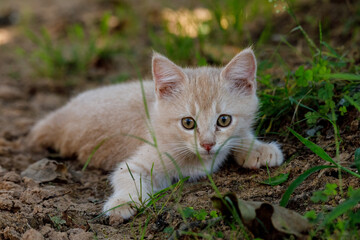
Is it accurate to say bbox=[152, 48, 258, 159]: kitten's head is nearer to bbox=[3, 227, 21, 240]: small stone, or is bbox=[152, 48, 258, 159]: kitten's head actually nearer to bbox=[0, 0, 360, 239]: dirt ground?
bbox=[0, 0, 360, 239]: dirt ground

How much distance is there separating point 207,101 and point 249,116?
0.40 meters

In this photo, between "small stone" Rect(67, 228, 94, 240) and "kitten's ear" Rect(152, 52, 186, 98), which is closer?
"small stone" Rect(67, 228, 94, 240)

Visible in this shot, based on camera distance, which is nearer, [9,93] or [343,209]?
[343,209]

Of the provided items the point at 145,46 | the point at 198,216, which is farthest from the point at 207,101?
the point at 145,46

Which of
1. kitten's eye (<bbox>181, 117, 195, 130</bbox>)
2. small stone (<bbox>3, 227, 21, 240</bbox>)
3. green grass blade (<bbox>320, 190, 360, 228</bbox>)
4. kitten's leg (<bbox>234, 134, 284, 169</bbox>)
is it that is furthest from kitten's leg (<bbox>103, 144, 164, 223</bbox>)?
green grass blade (<bbox>320, 190, 360, 228</bbox>)

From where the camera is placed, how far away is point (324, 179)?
2586 mm

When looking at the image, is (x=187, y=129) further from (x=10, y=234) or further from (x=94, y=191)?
(x=10, y=234)

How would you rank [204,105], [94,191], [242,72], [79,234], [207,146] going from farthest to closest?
[94,191], [242,72], [204,105], [207,146], [79,234]

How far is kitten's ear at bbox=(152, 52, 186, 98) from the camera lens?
2910mm

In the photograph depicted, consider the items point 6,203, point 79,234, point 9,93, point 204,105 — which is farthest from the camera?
point 9,93

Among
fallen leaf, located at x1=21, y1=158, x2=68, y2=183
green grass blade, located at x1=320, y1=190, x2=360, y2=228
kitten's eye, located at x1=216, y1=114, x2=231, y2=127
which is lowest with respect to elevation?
fallen leaf, located at x1=21, y1=158, x2=68, y2=183

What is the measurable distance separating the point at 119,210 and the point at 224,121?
0.96 meters

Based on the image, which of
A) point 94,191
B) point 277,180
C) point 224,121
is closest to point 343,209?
point 277,180

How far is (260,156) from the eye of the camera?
3.02m
